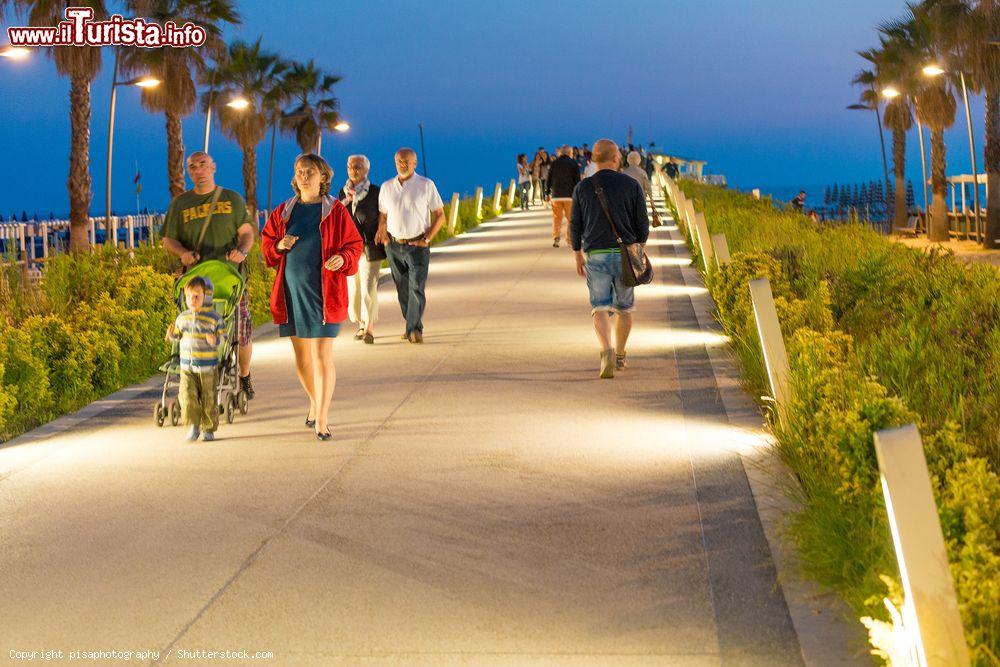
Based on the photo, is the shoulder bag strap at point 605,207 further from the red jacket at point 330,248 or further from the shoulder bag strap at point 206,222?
the shoulder bag strap at point 206,222

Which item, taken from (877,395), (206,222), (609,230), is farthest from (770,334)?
(206,222)

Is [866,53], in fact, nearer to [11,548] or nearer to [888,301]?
[888,301]

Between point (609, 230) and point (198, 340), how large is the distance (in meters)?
4.26

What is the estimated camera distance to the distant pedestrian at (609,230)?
12.9 m

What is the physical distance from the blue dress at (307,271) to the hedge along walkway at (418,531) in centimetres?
79

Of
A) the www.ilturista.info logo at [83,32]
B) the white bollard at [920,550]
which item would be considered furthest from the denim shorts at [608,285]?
the www.ilturista.info logo at [83,32]

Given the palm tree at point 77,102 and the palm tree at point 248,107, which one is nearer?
the palm tree at point 77,102

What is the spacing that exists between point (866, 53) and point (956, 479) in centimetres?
7625

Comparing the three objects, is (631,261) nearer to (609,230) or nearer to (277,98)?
(609,230)

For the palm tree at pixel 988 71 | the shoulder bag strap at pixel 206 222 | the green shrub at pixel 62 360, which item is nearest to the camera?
the shoulder bag strap at pixel 206 222

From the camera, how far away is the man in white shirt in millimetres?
15062

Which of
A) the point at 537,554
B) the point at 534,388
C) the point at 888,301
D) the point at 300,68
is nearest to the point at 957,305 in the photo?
the point at 888,301

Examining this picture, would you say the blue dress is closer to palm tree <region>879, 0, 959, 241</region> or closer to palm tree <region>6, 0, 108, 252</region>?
palm tree <region>6, 0, 108, 252</region>

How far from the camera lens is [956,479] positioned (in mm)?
5566
